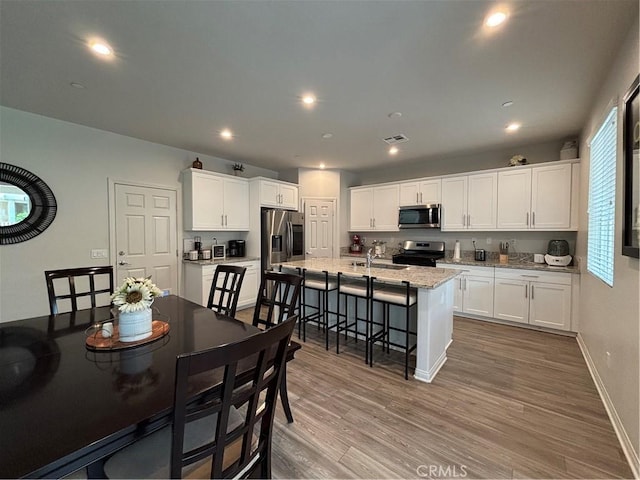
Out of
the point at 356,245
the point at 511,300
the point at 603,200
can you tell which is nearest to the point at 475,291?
the point at 511,300

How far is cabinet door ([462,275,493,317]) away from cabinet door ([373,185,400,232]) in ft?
5.32

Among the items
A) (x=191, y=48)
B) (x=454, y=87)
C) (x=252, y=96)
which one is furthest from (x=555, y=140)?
(x=191, y=48)

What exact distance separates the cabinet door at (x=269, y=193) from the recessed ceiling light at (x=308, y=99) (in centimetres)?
230

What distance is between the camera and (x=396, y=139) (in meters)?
3.86

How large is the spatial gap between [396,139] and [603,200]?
2318 mm

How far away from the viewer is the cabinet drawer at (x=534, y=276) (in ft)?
11.2

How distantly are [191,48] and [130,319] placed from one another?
6.13ft

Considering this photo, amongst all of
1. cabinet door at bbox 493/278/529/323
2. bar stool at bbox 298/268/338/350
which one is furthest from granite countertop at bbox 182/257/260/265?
cabinet door at bbox 493/278/529/323

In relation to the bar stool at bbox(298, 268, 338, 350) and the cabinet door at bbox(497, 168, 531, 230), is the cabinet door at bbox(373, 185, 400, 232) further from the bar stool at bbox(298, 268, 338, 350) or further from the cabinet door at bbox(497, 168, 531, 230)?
the bar stool at bbox(298, 268, 338, 350)

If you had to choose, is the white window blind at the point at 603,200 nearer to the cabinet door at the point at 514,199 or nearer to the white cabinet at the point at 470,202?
the cabinet door at the point at 514,199

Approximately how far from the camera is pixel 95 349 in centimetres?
136

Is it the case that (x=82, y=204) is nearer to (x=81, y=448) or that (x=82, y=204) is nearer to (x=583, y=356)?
(x=81, y=448)

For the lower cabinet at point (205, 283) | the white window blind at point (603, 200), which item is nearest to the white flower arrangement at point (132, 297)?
the lower cabinet at point (205, 283)

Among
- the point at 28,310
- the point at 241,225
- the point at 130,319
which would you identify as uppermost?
the point at 241,225
